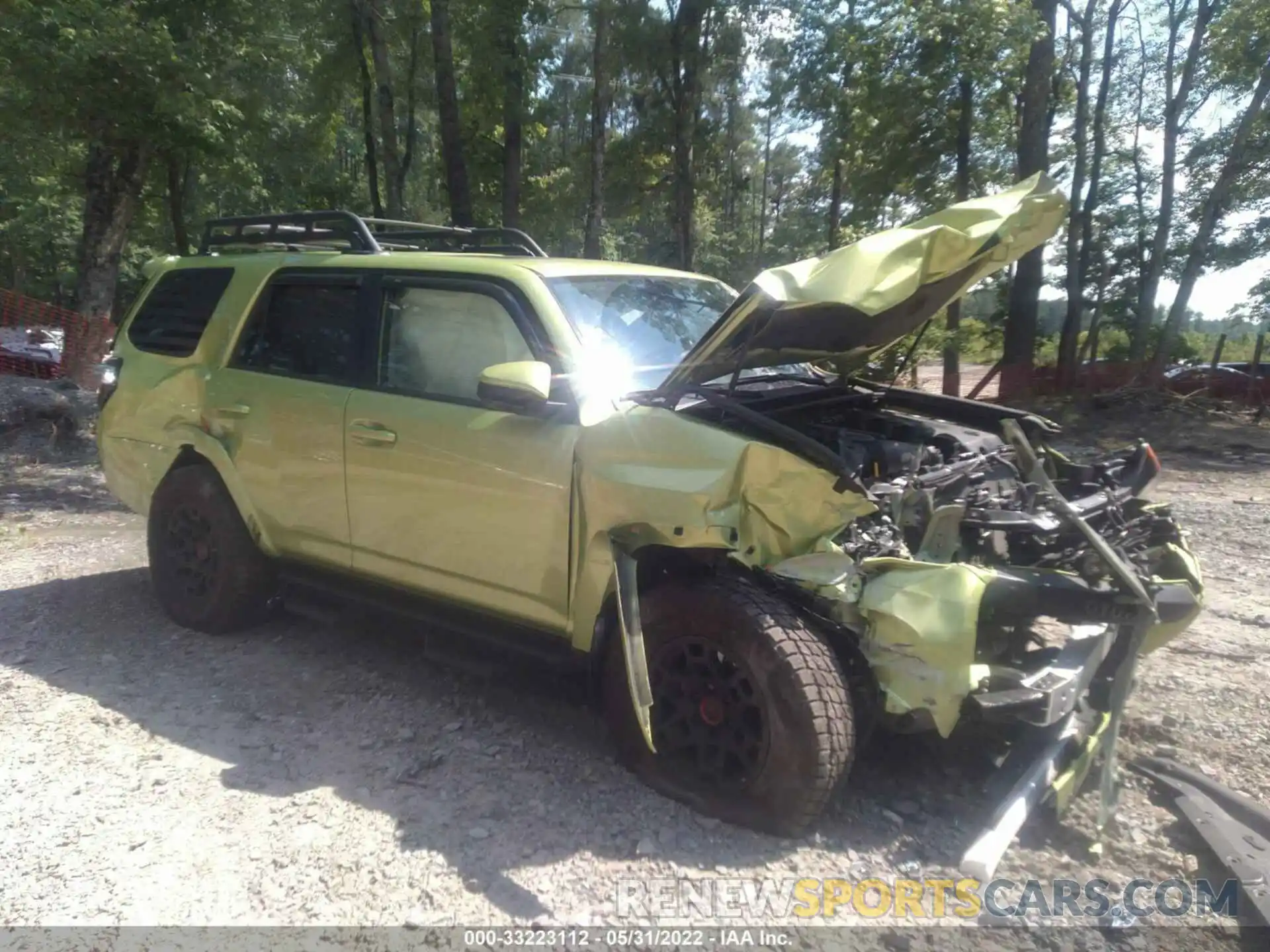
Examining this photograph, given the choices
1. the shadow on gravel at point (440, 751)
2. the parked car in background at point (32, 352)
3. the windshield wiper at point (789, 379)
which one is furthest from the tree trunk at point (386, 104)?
the windshield wiper at point (789, 379)

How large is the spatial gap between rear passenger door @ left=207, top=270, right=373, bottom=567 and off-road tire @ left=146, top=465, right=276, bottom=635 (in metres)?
0.20

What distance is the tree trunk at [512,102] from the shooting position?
14.3m

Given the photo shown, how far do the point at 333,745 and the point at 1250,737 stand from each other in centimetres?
365

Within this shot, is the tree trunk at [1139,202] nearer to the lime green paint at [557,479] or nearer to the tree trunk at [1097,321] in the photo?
the tree trunk at [1097,321]

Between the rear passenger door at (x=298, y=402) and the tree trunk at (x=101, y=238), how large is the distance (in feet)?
34.6

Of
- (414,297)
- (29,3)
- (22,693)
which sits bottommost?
(22,693)

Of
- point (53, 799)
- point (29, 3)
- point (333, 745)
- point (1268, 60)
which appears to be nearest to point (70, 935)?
point (53, 799)

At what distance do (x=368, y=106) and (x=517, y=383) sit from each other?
18.5m

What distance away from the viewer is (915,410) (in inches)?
177

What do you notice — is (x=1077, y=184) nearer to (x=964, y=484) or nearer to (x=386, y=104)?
(x=386, y=104)

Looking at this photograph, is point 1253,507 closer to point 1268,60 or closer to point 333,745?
point 333,745

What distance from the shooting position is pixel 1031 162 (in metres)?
15.2

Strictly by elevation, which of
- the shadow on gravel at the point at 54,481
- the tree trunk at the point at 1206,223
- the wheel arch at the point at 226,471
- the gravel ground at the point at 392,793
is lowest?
the shadow on gravel at the point at 54,481

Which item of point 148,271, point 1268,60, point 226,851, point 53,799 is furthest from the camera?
point 1268,60
